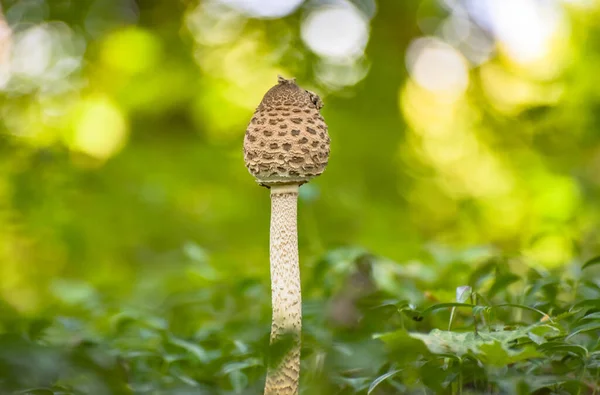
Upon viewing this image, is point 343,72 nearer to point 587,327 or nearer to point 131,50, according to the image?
point 131,50

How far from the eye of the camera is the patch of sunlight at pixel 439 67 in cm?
888

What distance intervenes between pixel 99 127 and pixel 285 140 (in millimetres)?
6652

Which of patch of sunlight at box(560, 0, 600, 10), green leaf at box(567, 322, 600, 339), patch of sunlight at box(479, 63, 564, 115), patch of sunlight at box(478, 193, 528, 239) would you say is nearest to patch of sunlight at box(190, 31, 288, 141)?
patch of sunlight at box(479, 63, 564, 115)

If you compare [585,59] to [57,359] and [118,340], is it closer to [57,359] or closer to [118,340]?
[118,340]

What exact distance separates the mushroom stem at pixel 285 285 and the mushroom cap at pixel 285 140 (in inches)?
3.6

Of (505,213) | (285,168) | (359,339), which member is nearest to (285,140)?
(285,168)

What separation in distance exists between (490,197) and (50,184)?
669 centimetres

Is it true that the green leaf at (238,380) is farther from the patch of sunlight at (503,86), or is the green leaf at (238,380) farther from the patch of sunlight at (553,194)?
the patch of sunlight at (503,86)

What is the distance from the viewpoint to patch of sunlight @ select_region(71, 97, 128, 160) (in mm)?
7594

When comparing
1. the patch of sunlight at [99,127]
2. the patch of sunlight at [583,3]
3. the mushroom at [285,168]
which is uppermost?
the patch of sunlight at [583,3]

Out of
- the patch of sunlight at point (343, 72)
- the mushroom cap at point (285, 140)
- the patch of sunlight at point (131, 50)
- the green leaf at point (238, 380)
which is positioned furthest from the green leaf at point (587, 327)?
the patch of sunlight at point (131, 50)

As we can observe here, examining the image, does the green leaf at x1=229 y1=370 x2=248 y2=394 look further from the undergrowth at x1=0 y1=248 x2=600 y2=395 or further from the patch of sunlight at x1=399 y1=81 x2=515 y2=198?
the patch of sunlight at x1=399 y1=81 x2=515 y2=198

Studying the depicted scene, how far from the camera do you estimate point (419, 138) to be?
9438 mm

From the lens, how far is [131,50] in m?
7.25
